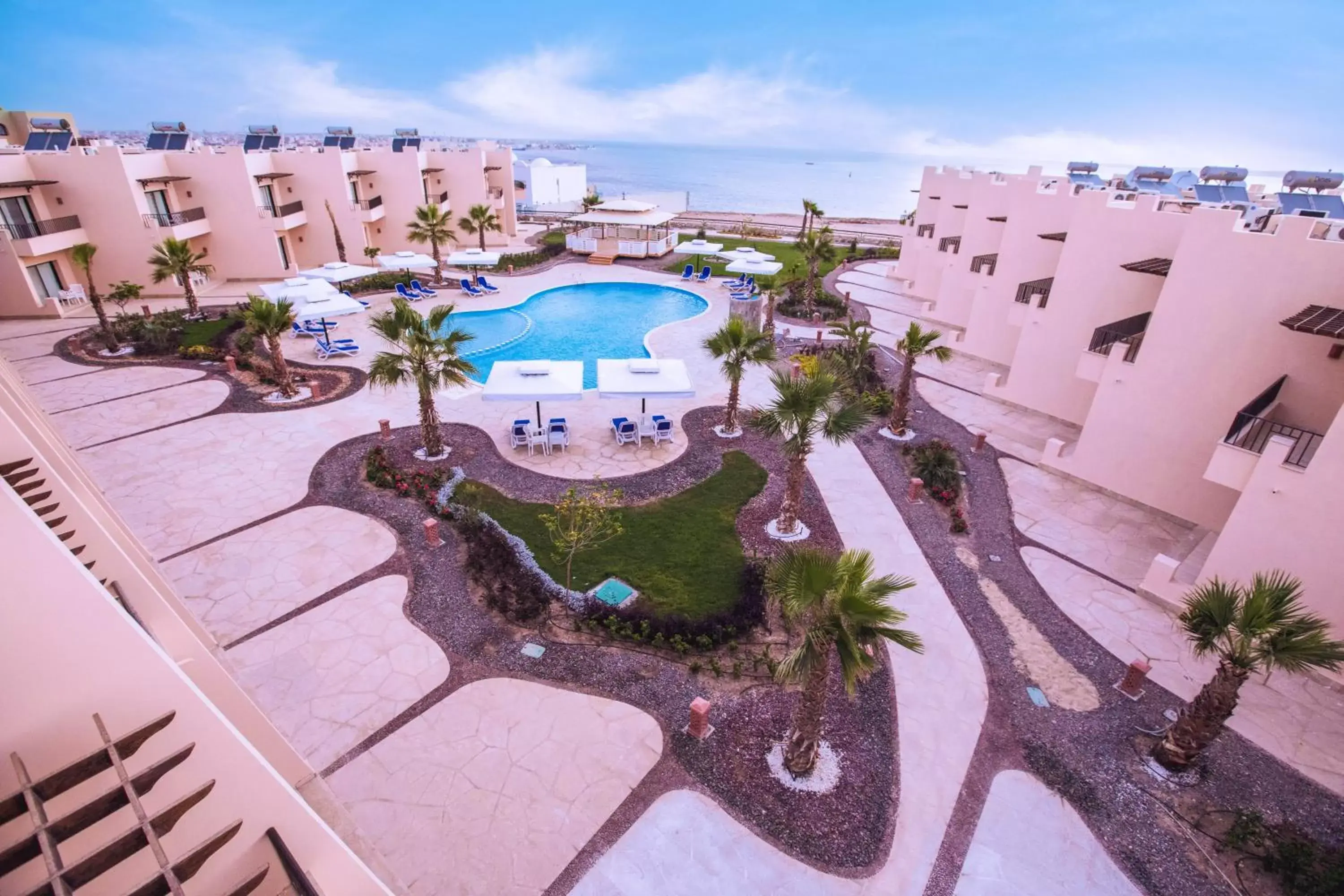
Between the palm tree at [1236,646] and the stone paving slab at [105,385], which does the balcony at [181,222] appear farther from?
the palm tree at [1236,646]

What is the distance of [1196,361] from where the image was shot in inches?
508

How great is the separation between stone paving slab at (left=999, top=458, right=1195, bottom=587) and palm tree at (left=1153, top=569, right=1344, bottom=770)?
4.33 m

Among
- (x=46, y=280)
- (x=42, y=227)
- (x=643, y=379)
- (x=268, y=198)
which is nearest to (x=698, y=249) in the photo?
(x=643, y=379)

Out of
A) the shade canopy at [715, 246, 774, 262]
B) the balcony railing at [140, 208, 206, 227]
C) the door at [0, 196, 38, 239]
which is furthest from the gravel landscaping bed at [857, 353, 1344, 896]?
the door at [0, 196, 38, 239]

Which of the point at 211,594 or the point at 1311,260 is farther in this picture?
the point at 1311,260

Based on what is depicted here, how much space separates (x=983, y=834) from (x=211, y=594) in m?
12.3

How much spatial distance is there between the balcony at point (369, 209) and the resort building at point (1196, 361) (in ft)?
106

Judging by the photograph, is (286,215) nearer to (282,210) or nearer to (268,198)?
(282,210)

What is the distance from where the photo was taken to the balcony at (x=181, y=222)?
1044 inches

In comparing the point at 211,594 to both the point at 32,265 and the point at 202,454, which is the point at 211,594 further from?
the point at 32,265

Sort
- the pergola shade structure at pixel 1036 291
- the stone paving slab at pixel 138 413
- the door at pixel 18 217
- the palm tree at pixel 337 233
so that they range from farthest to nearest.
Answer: the palm tree at pixel 337 233
the door at pixel 18 217
the pergola shade structure at pixel 1036 291
the stone paving slab at pixel 138 413

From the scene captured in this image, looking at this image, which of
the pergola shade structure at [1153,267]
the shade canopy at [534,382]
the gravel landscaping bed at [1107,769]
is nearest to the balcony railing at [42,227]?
the shade canopy at [534,382]

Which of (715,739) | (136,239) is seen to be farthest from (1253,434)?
(136,239)

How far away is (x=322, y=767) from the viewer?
766 cm
